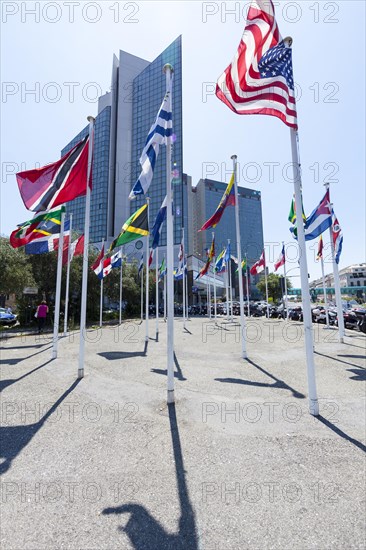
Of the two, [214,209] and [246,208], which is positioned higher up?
[246,208]

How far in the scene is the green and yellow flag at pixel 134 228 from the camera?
9789mm

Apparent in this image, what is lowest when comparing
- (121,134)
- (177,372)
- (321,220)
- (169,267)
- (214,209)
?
(177,372)

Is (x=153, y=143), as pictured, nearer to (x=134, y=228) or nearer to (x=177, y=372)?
(x=134, y=228)

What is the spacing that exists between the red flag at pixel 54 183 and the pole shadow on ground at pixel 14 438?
563 cm

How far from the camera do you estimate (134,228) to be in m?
9.98

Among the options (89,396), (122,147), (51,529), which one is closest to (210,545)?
(51,529)

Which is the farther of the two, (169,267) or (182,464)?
(169,267)

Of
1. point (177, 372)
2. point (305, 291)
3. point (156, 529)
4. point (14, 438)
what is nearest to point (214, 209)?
point (177, 372)

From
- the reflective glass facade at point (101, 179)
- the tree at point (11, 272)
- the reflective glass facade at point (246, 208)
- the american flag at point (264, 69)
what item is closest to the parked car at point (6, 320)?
the tree at point (11, 272)

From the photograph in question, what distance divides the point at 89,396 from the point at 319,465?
478cm

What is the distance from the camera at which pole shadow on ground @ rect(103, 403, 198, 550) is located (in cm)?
260

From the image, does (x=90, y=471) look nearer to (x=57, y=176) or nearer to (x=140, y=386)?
(x=140, y=386)

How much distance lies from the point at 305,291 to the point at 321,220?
30.0ft

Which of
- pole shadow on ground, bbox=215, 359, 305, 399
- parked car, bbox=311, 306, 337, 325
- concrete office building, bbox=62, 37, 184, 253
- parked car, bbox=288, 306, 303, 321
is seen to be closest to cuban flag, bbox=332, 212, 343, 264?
pole shadow on ground, bbox=215, 359, 305, 399
